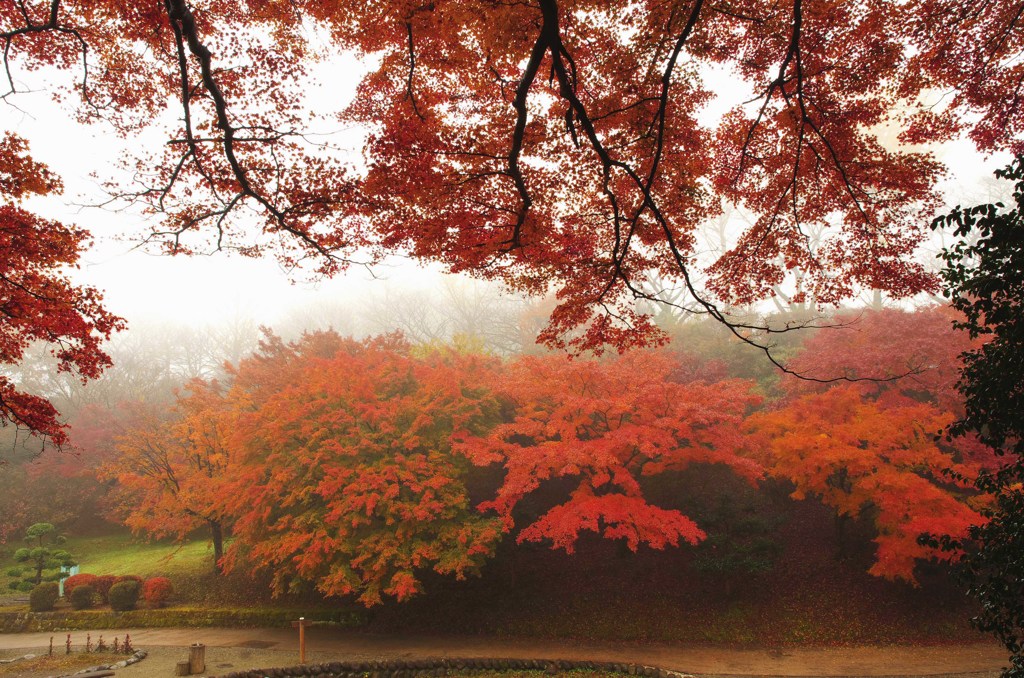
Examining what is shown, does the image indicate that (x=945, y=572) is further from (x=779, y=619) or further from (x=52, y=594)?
(x=52, y=594)

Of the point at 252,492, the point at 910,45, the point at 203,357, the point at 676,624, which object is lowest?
the point at 676,624

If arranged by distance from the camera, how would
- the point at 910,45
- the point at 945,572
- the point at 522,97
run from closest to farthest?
1. the point at 522,97
2. the point at 910,45
3. the point at 945,572

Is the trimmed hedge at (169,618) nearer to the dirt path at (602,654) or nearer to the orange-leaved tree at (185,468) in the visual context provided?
the dirt path at (602,654)

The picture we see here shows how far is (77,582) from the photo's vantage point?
15133 millimetres

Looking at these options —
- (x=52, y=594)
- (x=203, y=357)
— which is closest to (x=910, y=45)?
(x=52, y=594)

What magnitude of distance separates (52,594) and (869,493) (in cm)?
2024

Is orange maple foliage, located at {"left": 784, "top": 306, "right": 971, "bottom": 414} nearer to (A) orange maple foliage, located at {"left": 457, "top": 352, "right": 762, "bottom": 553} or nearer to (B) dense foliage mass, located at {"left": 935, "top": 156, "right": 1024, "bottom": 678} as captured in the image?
(A) orange maple foliage, located at {"left": 457, "top": 352, "right": 762, "bottom": 553}

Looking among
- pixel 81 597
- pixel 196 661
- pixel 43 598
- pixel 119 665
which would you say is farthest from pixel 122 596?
pixel 196 661

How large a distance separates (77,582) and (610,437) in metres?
15.8

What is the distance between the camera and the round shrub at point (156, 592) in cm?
1429

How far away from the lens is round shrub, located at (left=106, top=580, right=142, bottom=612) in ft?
46.4

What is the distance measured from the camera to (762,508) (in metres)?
13.9

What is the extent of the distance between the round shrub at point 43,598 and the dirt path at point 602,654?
9.37 ft

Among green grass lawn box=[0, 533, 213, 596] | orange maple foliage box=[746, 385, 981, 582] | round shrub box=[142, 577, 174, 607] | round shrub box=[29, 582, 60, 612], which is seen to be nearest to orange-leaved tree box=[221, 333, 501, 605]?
round shrub box=[142, 577, 174, 607]
